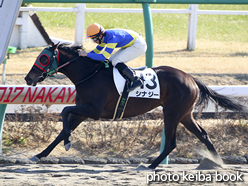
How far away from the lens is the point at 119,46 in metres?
4.93

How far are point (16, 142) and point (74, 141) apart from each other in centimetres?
88

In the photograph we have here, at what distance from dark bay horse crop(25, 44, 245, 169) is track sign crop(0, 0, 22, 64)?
169cm

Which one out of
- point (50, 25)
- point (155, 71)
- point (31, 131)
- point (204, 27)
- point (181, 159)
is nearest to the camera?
point (155, 71)

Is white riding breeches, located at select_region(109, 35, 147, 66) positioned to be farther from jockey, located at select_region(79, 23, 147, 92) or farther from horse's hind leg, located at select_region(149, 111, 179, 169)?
horse's hind leg, located at select_region(149, 111, 179, 169)

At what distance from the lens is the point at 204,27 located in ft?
46.7

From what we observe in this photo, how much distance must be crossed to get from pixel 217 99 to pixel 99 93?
5.75 ft

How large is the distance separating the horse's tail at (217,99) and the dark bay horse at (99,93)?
16 cm

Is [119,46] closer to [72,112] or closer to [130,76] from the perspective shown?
[130,76]

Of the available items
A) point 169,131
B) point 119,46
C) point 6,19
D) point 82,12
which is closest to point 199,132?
point 169,131

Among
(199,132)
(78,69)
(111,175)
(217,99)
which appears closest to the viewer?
(111,175)

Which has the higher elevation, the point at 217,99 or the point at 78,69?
the point at 78,69

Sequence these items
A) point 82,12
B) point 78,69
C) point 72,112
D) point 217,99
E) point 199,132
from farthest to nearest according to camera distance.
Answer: point 82,12, point 217,99, point 199,132, point 78,69, point 72,112

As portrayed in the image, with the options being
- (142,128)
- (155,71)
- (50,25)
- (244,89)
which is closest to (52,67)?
(155,71)

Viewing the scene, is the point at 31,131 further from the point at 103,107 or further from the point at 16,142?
the point at 103,107
